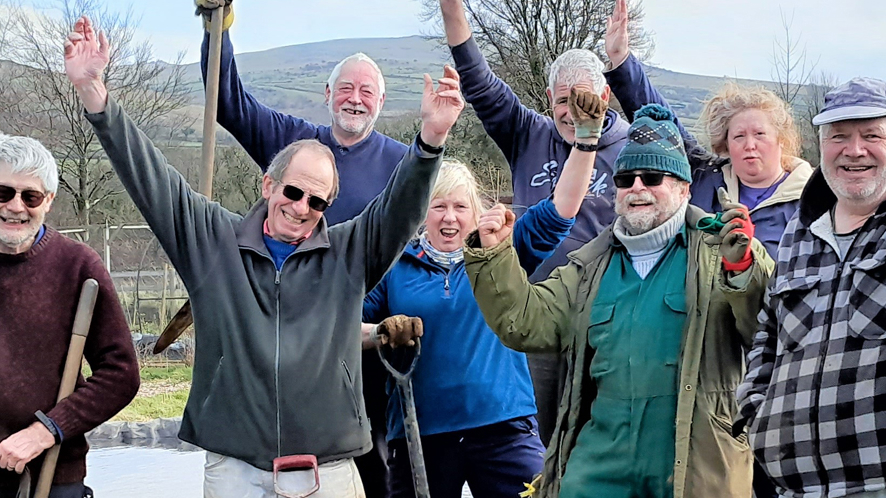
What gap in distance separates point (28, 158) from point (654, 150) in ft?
6.58

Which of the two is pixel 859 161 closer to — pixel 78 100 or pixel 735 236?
pixel 735 236

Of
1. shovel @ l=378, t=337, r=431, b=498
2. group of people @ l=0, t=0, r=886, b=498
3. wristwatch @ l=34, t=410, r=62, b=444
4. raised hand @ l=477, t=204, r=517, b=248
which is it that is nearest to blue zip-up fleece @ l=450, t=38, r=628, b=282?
group of people @ l=0, t=0, r=886, b=498

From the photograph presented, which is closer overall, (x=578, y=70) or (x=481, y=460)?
(x=481, y=460)

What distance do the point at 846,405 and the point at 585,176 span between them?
1183 millimetres

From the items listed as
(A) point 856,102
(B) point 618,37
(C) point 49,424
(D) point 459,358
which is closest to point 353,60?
(B) point 618,37

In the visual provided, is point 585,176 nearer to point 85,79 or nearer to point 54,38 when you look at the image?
point 85,79

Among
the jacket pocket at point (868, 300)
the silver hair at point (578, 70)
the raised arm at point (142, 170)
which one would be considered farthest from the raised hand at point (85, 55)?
the jacket pocket at point (868, 300)

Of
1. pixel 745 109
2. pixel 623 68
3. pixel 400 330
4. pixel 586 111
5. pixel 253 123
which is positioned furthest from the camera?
pixel 253 123

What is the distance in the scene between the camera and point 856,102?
2.39 metres

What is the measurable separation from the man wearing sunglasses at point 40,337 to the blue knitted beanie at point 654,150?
182 centimetres

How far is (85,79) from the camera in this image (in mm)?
2738

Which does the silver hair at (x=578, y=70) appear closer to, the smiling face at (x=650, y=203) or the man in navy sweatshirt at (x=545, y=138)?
the man in navy sweatshirt at (x=545, y=138)

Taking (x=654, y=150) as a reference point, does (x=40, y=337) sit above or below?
below

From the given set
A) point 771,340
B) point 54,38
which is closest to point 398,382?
point 771,340
